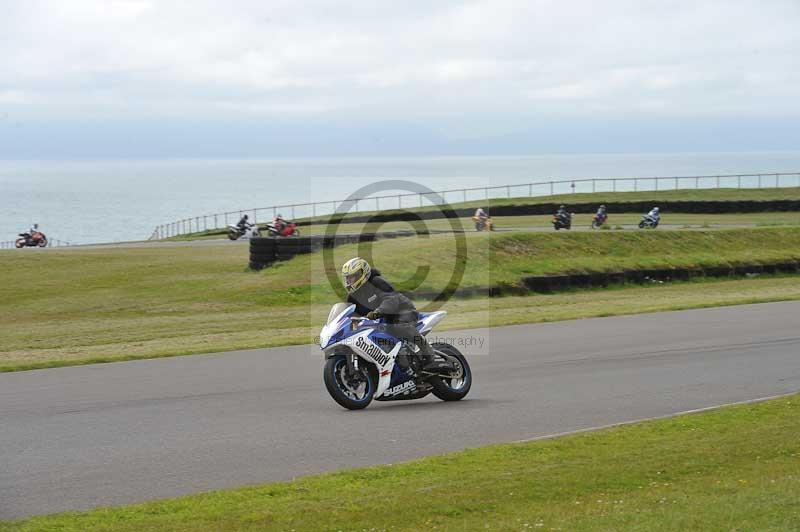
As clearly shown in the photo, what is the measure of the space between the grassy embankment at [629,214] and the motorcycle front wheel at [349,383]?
110 feet

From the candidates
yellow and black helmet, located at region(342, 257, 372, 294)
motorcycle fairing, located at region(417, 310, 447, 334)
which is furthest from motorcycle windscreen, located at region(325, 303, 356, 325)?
motorcycle fairing, located at region(417, 310, 447, 334)

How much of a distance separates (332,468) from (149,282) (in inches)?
925

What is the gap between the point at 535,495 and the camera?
25.1 ft

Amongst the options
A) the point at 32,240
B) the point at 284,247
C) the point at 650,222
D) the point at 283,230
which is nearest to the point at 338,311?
the point at 284,247

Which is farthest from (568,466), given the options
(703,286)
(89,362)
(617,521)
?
(703,286)

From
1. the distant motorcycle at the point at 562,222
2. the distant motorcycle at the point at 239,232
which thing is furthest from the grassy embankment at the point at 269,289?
the distant motorcycle at the point at 239,232

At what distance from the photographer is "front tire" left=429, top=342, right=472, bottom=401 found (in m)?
12.5

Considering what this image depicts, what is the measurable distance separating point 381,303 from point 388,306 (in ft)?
0.29

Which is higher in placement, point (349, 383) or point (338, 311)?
point (338, 311)

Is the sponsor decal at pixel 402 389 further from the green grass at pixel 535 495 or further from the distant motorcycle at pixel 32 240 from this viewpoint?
the distant motorcycle at pixel 32 240

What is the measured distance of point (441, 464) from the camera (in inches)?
350

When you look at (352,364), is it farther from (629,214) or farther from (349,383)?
(629,214)

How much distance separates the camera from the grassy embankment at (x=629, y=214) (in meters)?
53.5

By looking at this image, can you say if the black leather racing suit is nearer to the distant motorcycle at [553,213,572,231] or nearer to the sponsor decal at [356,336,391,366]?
the sponsor decal at [356,336,391,366]
